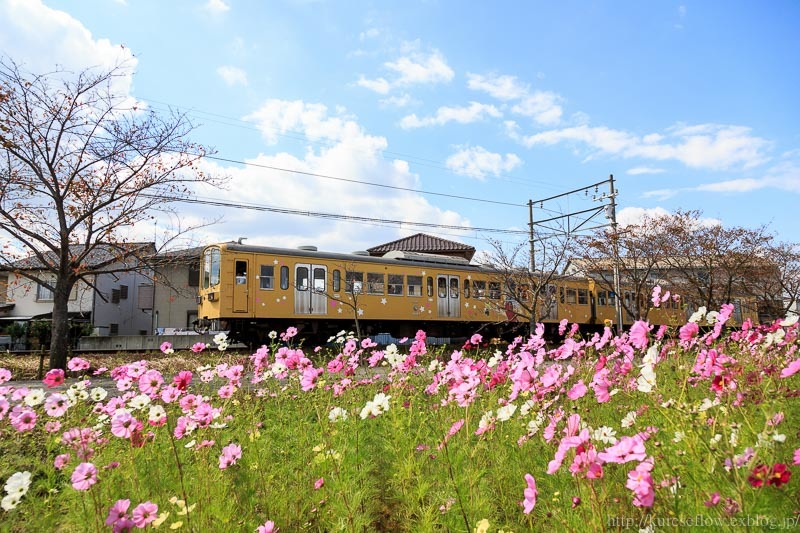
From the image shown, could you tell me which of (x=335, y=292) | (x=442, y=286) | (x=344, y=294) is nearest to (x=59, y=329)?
(x=335, y=292)

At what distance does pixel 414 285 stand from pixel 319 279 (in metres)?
2.74

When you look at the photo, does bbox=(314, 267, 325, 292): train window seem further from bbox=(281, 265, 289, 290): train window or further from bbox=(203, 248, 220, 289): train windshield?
bbox=(203, 248, 220, 289): train windshield

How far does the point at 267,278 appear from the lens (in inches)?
455

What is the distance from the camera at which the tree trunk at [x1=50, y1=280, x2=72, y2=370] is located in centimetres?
792

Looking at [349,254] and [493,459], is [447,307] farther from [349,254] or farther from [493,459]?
[493,459]

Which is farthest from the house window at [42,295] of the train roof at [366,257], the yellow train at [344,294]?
the train roof at [366,257]

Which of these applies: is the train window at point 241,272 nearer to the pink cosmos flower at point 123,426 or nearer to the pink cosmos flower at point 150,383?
the pink cosmos flower at point 150,383

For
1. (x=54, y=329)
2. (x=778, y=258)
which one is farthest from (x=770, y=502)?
(x=778, y=258)

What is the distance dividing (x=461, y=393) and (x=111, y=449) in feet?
6.49

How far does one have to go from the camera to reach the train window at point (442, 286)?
557 inches

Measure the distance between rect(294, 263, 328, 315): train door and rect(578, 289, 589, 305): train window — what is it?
9.63 m

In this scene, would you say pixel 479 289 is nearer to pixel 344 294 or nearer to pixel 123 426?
pixel 344 294

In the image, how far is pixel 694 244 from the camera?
1512cm

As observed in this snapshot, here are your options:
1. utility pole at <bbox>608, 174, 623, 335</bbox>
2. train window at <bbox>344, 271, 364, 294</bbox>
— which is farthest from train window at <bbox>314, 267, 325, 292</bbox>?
utility pole at <bbox>608, 174, 623, 335</bbox>
